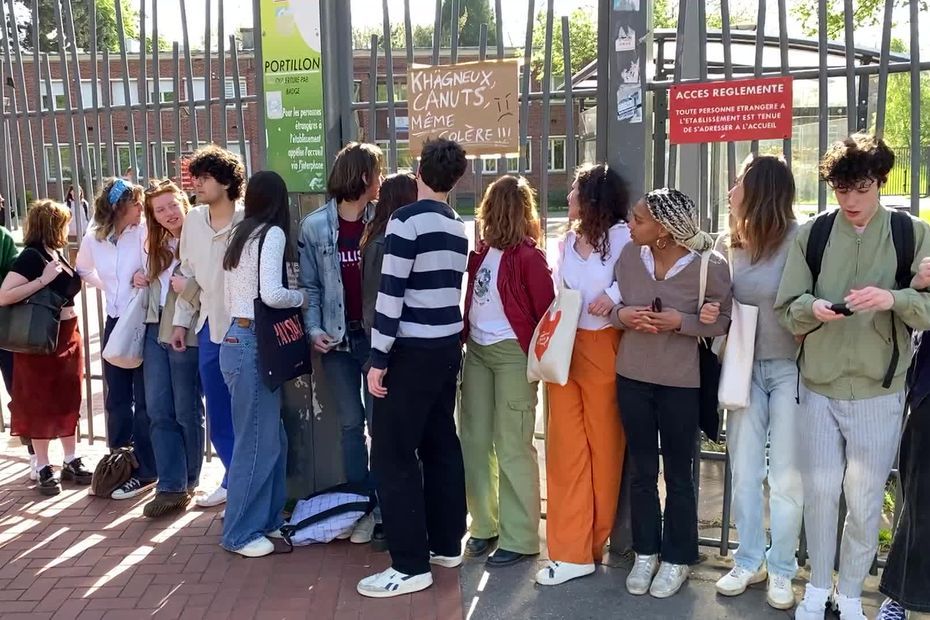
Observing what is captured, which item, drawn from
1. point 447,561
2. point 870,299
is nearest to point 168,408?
point 447,561

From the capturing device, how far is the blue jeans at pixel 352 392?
4383mm

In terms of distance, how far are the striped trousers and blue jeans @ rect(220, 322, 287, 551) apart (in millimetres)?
2484

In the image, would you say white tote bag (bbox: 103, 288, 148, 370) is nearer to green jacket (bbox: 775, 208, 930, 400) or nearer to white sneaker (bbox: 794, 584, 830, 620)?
green jacket (bbox: 775, 208, 930, 400)

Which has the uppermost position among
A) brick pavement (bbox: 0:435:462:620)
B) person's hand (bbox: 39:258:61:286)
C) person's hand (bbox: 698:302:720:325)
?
person's hand (bbox: 39:258:61:286)

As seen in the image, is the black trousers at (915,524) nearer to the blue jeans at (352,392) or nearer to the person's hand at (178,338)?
the blue jeans at (352,392)

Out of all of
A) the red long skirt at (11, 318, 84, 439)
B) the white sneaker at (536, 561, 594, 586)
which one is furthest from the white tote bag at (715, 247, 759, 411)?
the red long skirt at (11, 318, 84, 439)

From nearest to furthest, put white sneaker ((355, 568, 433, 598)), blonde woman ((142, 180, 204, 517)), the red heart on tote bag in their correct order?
the red heart on tote bag → white sneaker ((355, 568, 433, 598)) → blonde woman ((142, 180, 204, 517))

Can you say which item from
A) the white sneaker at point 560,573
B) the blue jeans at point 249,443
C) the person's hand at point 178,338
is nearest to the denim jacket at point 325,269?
the blue jeans at point 249,443

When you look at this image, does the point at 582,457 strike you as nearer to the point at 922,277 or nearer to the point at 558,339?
the point at 558,339

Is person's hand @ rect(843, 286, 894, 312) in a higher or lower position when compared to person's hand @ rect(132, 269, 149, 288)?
lower

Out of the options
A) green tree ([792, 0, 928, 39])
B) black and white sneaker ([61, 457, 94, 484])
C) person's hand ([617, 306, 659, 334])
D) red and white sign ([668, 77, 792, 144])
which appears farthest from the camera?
green tree ([792, 0, 928, 39])

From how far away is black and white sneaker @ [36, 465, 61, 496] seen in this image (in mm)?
5199

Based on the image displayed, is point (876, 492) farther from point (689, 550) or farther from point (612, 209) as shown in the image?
point (612, 209)

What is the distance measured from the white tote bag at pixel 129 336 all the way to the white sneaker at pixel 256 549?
130cm
